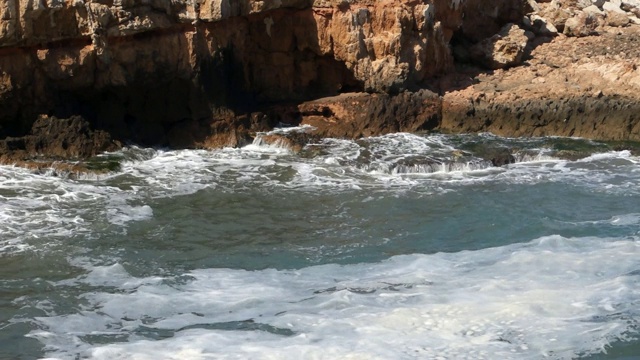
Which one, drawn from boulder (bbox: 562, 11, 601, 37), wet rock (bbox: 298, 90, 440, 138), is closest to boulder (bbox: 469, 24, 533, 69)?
boulder (bbox: 562, 11, 601, 37)

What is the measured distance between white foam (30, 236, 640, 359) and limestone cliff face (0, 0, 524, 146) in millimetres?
5705

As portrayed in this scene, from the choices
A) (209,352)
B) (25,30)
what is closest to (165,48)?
(25,30)

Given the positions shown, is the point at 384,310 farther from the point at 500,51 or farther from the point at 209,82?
the point at 500,51

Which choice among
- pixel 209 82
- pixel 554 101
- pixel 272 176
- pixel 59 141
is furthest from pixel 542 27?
pixel 59 141

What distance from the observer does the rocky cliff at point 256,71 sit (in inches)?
633

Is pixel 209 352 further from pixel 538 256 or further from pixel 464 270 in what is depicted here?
pixel 538 256

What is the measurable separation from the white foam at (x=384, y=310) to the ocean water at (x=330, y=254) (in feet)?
0.08

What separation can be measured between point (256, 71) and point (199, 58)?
142 cm

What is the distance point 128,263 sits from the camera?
38.7 ft

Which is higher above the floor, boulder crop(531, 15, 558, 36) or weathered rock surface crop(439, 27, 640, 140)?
boulder crop(531, 15, 558, 36)

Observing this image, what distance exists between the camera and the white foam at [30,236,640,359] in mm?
9352

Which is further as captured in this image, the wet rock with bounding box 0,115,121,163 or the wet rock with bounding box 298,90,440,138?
the wet rock with bounding box 298,90,440,138

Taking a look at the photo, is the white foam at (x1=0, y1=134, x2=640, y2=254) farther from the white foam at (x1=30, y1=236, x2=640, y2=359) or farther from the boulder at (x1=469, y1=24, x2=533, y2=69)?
the boulder at (x1=469, y1=24, x2=533, y2=69)

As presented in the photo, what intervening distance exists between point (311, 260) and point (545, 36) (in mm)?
10929
